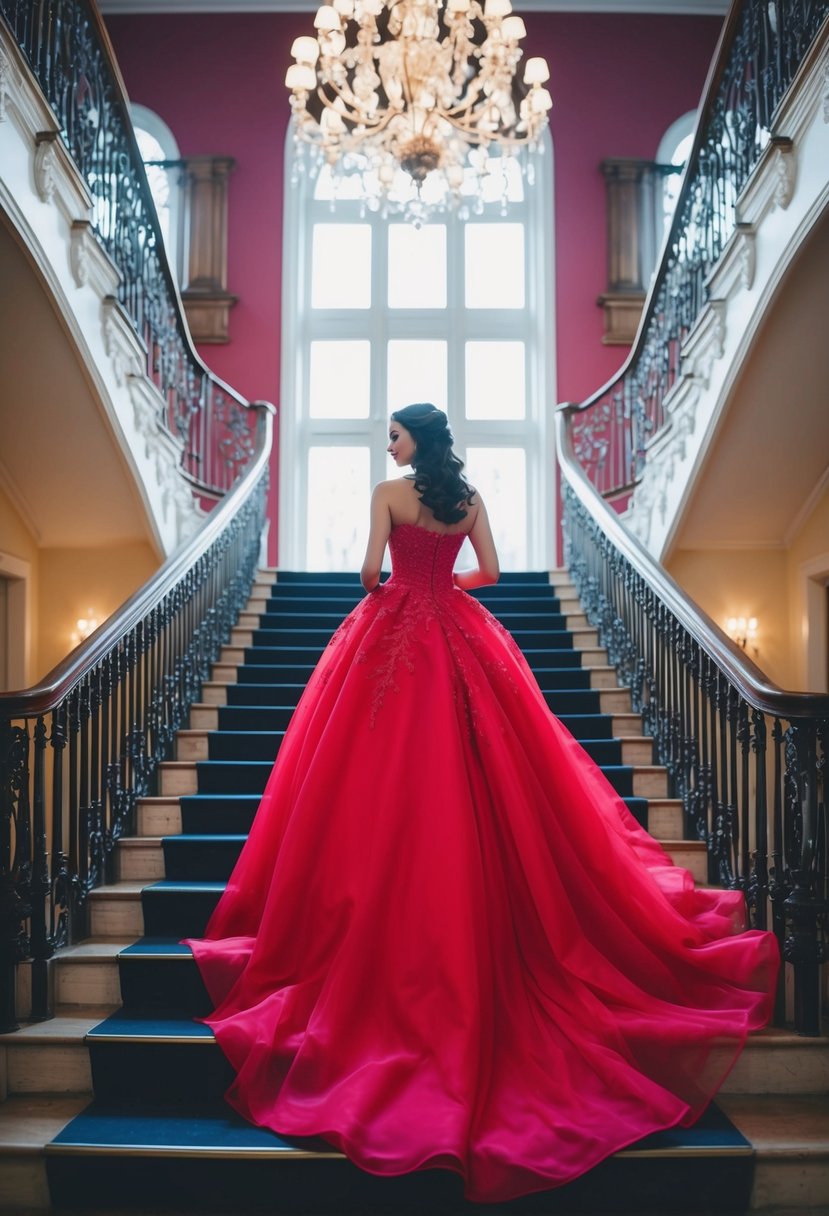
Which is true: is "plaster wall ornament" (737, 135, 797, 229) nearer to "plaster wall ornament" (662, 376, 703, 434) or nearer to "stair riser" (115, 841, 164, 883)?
"plaster wall ornament" (662, 376, 703, 434)

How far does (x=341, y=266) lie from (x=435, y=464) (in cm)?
751

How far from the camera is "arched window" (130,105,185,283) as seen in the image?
9805 millimetres

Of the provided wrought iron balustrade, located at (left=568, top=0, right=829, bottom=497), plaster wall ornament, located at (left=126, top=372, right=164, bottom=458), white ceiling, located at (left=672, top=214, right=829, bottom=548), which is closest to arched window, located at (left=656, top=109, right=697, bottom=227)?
wrought iron balustrade, located at (left=568, top=0, right=829, bottom=497)

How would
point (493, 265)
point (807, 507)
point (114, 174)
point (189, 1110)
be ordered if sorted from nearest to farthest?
point (189, 1110), point (114, 174), point (807, 507), point (493, 265)

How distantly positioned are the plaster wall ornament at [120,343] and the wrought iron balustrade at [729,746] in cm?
274

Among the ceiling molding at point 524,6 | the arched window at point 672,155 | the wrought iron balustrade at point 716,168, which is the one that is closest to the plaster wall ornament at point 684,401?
the wrought iron balustrade at point 716,168

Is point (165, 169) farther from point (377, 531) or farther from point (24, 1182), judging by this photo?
point (24, 1182)

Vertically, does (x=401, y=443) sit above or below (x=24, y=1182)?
above

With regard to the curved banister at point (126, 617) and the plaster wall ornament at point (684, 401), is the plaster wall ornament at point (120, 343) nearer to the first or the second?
the curved banister at point (126, 617)

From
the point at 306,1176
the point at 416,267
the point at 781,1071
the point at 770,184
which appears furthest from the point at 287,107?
the point at 306,1176

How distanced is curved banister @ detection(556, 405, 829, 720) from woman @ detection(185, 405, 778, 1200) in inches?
22.7

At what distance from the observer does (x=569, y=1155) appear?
232 centimetres

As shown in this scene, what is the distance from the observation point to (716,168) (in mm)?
5598

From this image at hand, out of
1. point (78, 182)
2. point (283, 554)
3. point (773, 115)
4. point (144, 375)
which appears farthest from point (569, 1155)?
point (283, 554)
